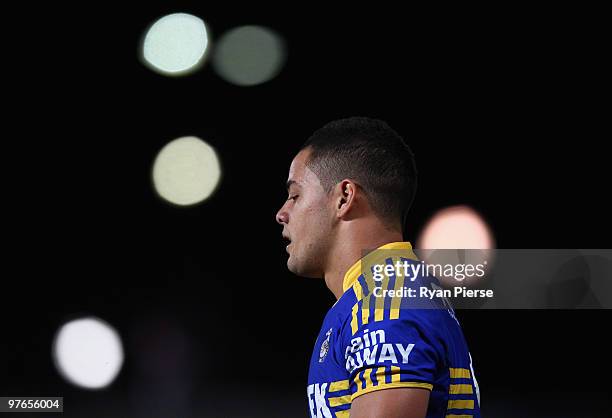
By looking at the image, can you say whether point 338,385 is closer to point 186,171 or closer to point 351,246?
point 351,246

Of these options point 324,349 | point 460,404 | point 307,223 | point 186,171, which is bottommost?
point 460,404

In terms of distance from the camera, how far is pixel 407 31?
5.30m

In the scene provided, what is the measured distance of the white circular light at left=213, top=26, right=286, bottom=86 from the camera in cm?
534

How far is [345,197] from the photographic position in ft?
4.42

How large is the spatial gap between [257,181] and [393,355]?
482 centimetres

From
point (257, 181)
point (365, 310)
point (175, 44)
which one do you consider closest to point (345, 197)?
point (365, 310)

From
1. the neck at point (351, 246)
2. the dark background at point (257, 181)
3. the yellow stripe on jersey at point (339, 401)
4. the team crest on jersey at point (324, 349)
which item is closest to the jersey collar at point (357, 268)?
the neck at point (351, 246)

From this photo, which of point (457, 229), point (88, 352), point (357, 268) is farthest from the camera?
point (457, 229)

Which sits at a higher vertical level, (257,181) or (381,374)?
(257,181)

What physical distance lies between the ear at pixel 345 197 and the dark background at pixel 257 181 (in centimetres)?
393

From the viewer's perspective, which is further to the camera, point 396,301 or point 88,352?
point 88,352

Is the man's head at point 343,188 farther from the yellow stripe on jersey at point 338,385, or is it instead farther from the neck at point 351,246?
the yellow stripe on jersey at point 338,385

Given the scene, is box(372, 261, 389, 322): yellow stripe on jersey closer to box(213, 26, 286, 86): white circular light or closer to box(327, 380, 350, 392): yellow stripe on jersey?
box(327, 380, 350, 392): yellow stripe on jersey

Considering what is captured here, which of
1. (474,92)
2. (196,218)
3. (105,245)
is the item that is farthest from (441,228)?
(105,245)
